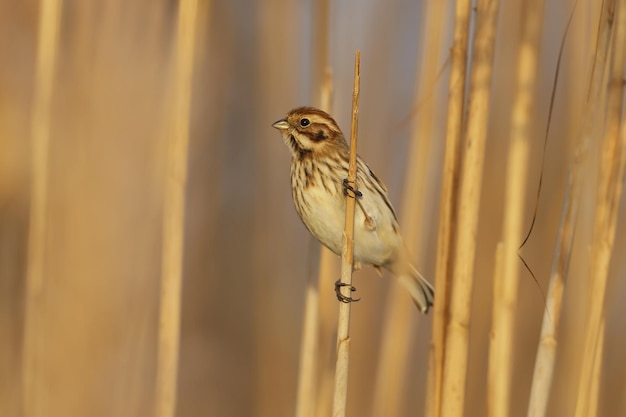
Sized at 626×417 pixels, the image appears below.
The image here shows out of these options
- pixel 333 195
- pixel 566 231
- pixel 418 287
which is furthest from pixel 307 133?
pixel 566 231

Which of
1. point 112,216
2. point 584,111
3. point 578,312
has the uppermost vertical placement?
point 584,111

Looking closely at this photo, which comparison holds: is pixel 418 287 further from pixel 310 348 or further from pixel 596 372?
pixel 596 372

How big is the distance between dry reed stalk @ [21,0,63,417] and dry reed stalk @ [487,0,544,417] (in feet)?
3.39

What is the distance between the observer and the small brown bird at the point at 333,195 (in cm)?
214

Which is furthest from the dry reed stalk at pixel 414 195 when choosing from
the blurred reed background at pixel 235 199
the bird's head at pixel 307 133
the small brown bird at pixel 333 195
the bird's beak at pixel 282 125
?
the bird's beak at pixel 282 125

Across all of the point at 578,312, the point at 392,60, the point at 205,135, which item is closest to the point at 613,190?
the point at 578,312

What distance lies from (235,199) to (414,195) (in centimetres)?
90

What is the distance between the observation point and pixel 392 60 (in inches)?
95.6

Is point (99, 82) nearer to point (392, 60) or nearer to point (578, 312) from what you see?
point (392, 60)

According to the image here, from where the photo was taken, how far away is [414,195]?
79.4 inches

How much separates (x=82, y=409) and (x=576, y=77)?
152 cm

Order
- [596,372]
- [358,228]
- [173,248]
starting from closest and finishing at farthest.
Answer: [596,372] → [173,248] → [358,228]

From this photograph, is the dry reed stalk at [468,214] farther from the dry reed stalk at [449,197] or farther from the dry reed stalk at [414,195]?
the dry reed stalk at [414,195]

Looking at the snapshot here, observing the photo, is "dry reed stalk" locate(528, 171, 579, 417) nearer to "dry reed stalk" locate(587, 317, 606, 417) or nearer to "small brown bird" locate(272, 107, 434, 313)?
"dry reed stalk" locate(587, 317, 606, 417)
